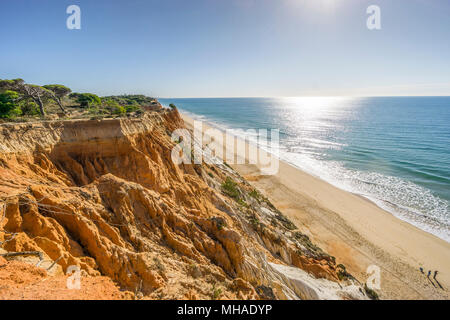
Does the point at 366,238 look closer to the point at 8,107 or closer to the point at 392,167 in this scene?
the point at 392,167

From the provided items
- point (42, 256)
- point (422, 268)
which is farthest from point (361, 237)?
point (42, 256)

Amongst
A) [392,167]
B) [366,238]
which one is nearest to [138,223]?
[366,238]

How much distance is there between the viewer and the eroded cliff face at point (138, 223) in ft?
24.6

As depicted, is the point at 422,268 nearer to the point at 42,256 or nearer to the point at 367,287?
the point at 367,287

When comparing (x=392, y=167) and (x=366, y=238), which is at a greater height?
(x=392, y=167)

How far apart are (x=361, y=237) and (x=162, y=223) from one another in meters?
20.7

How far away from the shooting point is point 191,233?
36.8ft

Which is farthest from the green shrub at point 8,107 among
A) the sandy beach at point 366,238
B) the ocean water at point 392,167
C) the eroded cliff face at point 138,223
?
the ocean water at point 392,167

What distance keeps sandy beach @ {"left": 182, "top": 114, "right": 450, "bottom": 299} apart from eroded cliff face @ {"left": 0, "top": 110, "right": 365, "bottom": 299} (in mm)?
3939

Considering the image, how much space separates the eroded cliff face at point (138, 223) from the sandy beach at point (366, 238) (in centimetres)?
394

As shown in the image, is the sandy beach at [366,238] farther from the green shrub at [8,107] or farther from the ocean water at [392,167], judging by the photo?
the green shrub at [8,107]

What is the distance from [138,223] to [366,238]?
73.4 ft

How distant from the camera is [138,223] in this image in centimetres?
1039

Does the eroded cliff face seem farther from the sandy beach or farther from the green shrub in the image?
the green shrub
